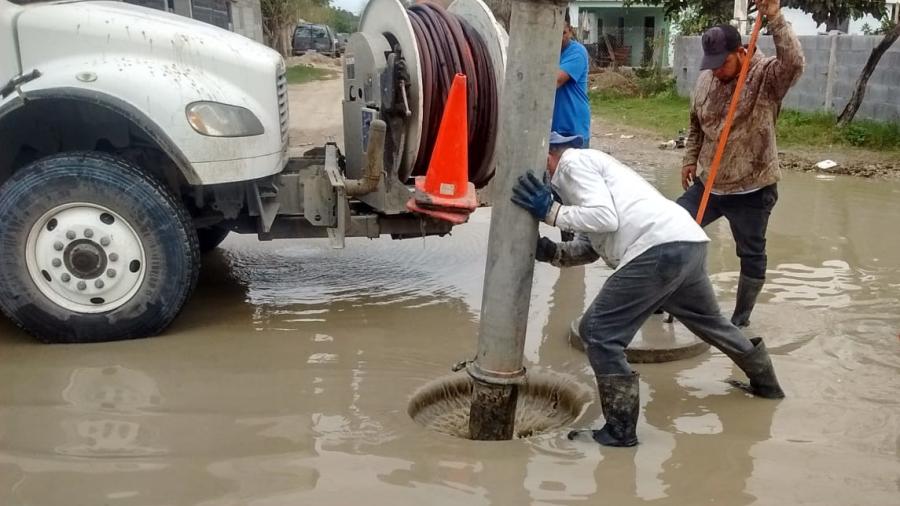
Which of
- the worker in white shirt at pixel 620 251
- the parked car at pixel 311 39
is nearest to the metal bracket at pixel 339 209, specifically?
the worker in white shirt at pixel 620 251

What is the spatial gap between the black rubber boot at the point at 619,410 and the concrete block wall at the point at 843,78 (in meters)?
9.76

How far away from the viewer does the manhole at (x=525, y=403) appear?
13.8 ft

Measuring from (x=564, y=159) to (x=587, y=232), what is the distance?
0.33 metres

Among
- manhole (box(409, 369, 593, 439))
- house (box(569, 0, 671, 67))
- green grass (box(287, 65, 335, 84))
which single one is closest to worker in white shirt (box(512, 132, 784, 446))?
manhole (box(409, 369, 593, 439))

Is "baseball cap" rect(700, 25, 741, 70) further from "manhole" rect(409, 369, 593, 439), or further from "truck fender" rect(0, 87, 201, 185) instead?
"truck fender" rect(0, 87, 201, 185)

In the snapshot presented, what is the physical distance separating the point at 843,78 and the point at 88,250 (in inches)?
498

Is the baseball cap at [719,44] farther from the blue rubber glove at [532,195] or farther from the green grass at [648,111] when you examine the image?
the green grass at [648,111]

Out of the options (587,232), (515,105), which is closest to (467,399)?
(587,232)

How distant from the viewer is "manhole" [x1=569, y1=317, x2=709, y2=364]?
4.73m

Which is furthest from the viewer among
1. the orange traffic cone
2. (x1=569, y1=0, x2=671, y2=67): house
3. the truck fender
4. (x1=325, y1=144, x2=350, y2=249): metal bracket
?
(x1=569, y1=0, x2=671, y2=67): house

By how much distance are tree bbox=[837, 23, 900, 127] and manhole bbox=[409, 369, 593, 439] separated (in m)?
10.2

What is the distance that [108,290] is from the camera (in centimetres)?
479

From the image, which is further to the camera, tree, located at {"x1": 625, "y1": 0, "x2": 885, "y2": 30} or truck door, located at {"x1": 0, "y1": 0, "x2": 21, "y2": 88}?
tree, located at {"x1": 625, "y1": 0, "x2": 885, "y2": 30}

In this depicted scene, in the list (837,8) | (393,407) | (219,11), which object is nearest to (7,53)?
(393,407)
